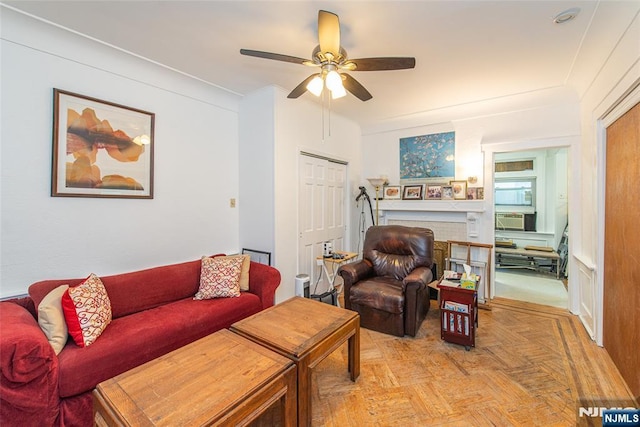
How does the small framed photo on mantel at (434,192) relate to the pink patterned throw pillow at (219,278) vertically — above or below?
above

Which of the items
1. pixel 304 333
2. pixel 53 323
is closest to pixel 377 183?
pixel 304 333

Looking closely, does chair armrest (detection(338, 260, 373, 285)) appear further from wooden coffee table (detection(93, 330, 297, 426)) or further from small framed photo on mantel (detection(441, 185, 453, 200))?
small framed photo on mantel (detection(441, 185, 453, 200))

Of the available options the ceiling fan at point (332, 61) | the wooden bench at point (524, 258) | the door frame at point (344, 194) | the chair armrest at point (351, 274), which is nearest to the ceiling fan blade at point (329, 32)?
the ceiling fan at point (332, 61)

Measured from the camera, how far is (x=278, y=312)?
6.90 feet

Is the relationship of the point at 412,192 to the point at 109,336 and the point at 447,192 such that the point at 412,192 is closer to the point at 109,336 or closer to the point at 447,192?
the point at 447,192

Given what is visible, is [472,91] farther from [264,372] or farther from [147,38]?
[264,372]

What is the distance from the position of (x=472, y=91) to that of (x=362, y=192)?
2068 mm

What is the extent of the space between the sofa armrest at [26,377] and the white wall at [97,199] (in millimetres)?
837

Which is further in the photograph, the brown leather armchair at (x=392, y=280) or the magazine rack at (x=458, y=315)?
the brown leather armchair at (x=392, y=280)

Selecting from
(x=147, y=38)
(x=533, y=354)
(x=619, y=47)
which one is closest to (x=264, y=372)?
(x=533, y=354)

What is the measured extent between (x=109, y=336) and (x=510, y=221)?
6846mm

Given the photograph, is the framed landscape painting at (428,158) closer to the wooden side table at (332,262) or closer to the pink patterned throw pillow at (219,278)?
the wooden side table at (332,262)

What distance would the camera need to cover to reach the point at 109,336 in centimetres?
181

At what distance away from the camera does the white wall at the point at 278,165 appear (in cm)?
315
